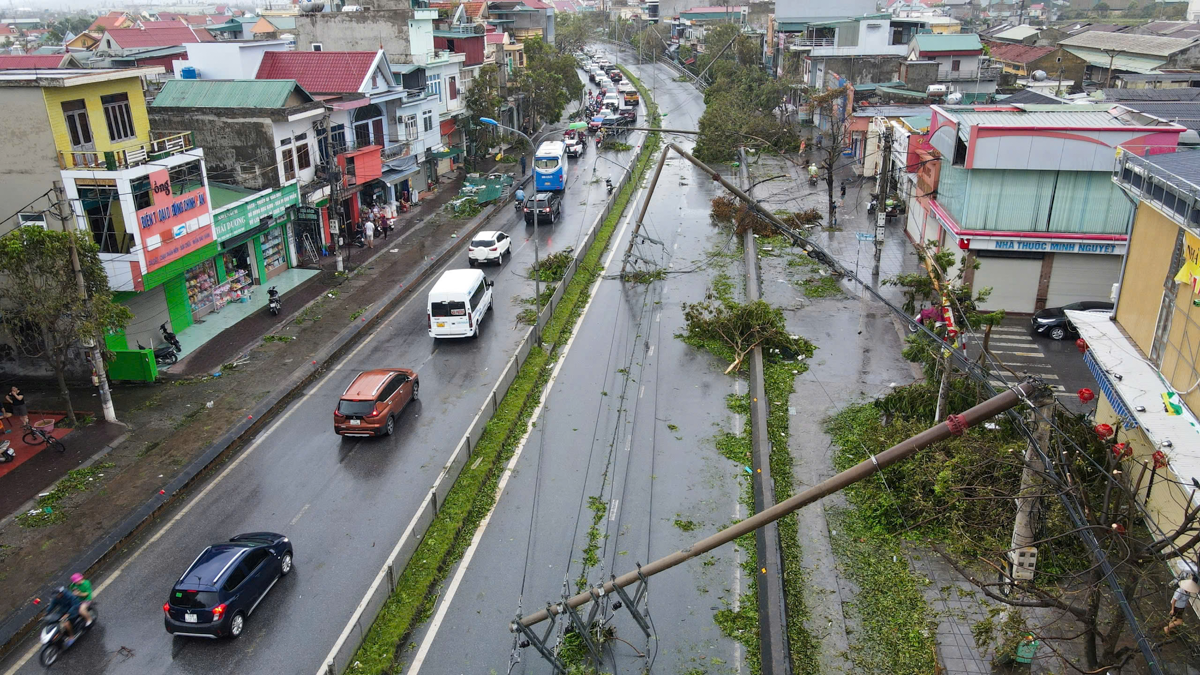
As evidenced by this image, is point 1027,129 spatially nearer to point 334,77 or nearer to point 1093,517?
point 1093,517

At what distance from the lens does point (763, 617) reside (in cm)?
1634

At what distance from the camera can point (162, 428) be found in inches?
955

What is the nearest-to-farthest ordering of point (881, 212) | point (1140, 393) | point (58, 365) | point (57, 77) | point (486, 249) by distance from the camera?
point (1140, 393) < point (58, 365) < point (57, 77) < point (881, 212) < point (486, 249)

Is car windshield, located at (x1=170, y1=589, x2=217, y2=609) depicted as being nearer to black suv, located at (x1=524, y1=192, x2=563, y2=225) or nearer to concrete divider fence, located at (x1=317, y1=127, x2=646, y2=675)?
concrete divider fence, located at (x1=317, y1=127, x2=646, y2=675)

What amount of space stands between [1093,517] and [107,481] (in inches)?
864

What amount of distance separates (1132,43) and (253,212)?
3119 inches

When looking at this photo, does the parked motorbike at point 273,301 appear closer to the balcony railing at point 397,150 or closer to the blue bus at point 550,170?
the balcony railing at point 397,150

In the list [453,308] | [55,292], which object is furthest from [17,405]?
[453,308]

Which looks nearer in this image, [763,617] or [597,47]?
[763,617]

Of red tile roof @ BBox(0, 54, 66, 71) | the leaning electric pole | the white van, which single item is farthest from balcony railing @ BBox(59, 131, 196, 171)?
the leaning electric pole

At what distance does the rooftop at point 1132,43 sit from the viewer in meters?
73.0

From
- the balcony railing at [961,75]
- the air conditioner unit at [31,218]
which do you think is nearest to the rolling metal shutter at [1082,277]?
the air conditioner unit at [31,218]

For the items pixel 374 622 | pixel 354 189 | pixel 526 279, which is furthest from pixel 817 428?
pixel 354 189

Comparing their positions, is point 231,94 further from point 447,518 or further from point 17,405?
point 447,518
